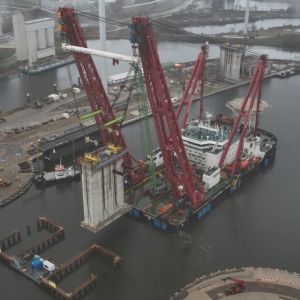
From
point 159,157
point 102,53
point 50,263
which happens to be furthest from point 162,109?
point 50,263

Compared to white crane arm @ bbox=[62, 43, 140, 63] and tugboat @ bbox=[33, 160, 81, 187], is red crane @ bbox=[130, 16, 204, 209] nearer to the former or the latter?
white crane arm @ bbox=[62, 43, 140, 63]

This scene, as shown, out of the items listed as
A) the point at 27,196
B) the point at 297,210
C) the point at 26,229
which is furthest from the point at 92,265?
the point at 297,210

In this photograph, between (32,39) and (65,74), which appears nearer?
(65,74)

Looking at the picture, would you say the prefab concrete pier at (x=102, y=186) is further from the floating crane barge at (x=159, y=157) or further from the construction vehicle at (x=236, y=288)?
the construction vehicle at (x=236, y=288)

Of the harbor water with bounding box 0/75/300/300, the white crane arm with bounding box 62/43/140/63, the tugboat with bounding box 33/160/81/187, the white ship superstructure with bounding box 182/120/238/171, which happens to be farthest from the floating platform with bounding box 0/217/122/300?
the white ship superstructure with bounding box 182/120/238/171

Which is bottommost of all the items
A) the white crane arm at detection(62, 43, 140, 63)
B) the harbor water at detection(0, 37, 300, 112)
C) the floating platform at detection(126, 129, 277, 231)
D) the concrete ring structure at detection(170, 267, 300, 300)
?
the concrete ring structure at detection(170, 267, 300, 300)

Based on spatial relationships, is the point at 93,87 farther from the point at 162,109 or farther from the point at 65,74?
the point at 65,74
